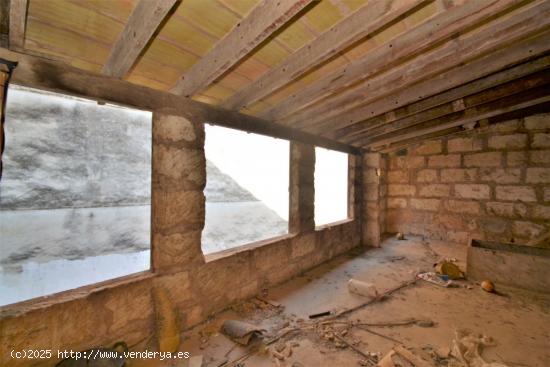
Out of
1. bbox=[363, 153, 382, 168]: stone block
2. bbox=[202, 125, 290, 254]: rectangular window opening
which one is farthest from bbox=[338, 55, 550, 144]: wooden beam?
bbox=[202, 125, 290, 254]: rectangular window opening

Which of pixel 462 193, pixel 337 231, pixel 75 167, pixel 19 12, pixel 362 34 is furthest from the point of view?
pixel 75 167

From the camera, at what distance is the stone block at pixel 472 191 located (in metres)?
4.88

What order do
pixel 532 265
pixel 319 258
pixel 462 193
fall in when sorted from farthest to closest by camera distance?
pixel 462 193, pixel 319 258, pixel 532 265

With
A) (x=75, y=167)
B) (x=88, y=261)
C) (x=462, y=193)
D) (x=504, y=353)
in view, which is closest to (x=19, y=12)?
(x=504, y=353)

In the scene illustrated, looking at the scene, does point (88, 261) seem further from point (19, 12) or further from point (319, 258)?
point (19, 12)

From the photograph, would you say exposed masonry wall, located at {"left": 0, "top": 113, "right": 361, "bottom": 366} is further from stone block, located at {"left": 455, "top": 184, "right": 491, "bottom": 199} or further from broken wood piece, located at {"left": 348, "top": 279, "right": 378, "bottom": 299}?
stone block, located at {"left": 455, "top": 184, "right": 491, "bottom": 199}

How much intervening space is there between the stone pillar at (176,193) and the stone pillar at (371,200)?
3938 millimetres

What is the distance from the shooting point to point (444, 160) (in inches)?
213

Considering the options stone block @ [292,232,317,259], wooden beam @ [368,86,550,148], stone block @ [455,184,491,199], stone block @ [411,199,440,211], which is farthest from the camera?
stone block @ [411,199,440,211]

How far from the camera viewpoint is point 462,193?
5.19m

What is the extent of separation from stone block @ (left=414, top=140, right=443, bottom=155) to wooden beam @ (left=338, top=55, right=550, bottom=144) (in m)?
2.37

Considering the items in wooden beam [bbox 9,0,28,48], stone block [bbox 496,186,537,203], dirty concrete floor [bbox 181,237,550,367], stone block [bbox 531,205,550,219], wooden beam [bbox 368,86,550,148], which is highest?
wooden beam [bbox 368,86,550,148]

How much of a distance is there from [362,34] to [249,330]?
2412mm

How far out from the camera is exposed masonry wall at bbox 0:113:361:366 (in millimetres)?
1505
